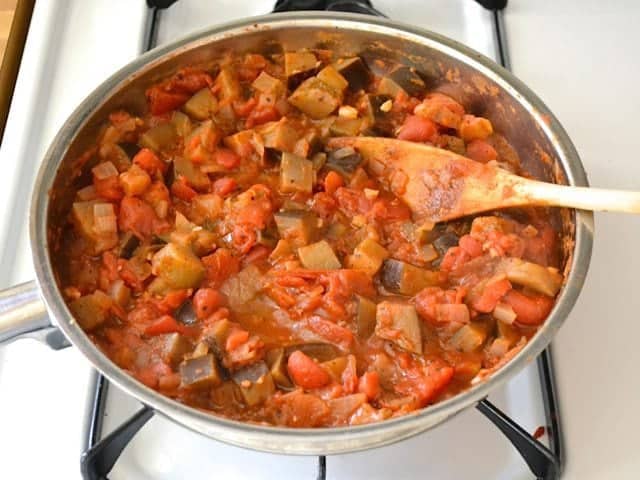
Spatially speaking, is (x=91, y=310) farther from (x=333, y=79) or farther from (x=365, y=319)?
(x=333, y=79)

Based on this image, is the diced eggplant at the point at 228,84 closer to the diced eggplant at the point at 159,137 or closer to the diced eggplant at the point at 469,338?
the diced eggplant at the point at 159,137

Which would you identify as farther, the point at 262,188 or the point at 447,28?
the point at 447,28

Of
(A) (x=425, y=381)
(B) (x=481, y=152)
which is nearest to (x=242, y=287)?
(A) (x=425, y=381)

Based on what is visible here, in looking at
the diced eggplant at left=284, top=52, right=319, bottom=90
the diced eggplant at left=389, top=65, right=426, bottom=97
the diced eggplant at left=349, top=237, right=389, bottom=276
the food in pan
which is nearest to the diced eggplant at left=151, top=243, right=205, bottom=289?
the food in pan

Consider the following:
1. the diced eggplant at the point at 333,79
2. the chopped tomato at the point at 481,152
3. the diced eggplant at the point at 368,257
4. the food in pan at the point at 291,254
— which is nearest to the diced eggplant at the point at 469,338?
the food in pan at the point at 291,254

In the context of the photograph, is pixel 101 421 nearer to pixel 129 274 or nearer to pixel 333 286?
pixel 129 274

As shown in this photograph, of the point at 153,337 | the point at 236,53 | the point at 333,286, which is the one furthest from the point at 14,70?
the point at 333,286

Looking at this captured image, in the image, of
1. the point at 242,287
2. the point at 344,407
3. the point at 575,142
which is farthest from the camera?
the point at 575,142
